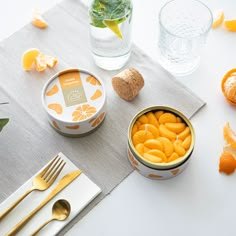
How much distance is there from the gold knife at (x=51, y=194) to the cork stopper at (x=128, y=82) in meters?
0.23

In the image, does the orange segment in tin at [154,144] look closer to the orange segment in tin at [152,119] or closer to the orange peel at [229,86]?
the orange segment in tin at [152,119]

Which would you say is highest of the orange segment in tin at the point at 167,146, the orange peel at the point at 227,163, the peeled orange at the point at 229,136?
the orange segment in tin at the point at 167,146

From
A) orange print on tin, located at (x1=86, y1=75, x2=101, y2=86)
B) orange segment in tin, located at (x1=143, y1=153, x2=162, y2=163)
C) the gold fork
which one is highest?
orange print on tin, located at (x1=86, y1=75, x2=101, y2=86)

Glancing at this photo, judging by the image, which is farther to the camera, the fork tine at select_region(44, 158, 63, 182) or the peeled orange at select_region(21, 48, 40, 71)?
the peeled orange at select_region(21, 48, 40, 71)

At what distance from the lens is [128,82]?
1084 mm

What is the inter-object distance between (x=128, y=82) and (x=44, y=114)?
0.69ft

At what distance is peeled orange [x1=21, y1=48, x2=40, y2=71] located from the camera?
116 centimetres

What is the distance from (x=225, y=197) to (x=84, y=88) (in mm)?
391

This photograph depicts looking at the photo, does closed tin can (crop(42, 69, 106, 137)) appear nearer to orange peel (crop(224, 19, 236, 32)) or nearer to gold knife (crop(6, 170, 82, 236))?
gold knife (crop(6, 170, 82, 236))

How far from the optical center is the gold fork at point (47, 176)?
3.18 feet

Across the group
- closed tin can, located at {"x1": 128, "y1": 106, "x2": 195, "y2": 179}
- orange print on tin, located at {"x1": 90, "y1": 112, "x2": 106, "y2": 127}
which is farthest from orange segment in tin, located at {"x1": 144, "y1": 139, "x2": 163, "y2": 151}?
orange print on tin, located at {"x1": 90, "y1": 112, "x2": 106, "y2": 127}

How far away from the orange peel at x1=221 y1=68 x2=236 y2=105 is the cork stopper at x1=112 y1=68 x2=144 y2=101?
193 millimetres

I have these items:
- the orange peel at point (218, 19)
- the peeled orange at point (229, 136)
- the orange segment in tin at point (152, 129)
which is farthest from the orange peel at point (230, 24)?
the orange segment in tin at point (152, 129)

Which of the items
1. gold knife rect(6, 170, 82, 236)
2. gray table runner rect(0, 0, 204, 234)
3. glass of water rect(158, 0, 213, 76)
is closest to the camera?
gold knife rect(6, 170, 82, 236)
